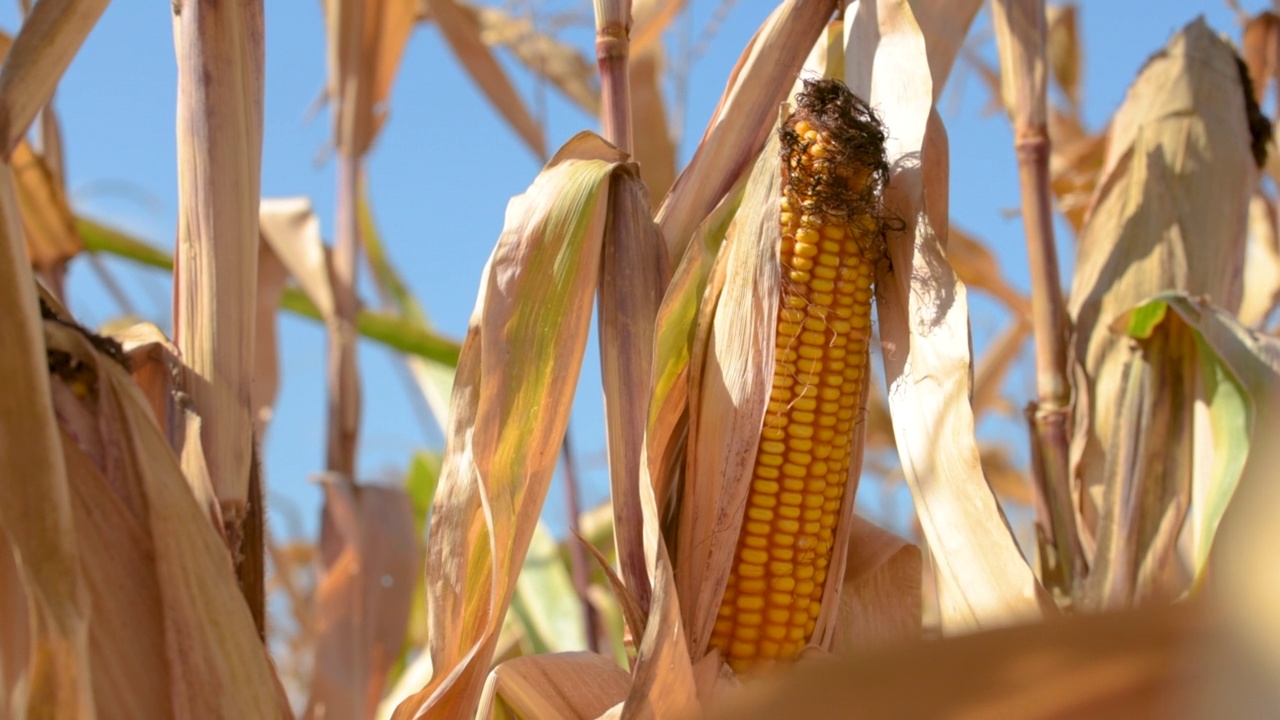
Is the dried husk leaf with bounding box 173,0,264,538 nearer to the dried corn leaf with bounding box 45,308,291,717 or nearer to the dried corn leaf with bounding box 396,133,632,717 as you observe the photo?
the dried corn leaf with bounding box 45,308,291,717

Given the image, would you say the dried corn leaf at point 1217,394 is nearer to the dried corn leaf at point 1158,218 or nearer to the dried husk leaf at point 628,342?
the dried corn leaf at point 1158,218

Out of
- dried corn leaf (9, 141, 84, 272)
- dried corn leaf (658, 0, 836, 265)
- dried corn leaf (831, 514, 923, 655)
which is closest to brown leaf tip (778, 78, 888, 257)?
dried corn leaf (658, 0, 836, 265)

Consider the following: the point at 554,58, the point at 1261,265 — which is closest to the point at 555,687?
the point at 1261,265

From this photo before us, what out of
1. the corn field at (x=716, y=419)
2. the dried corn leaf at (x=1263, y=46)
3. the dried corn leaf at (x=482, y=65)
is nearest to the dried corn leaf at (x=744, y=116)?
the corn field at (x=716, y=419)

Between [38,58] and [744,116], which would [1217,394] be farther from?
[38,58]

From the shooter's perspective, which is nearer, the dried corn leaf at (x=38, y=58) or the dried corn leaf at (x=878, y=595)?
the dried corn leaf at (x=38, y=58)

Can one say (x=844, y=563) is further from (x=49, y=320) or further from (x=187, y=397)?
(x=49, y=320)
